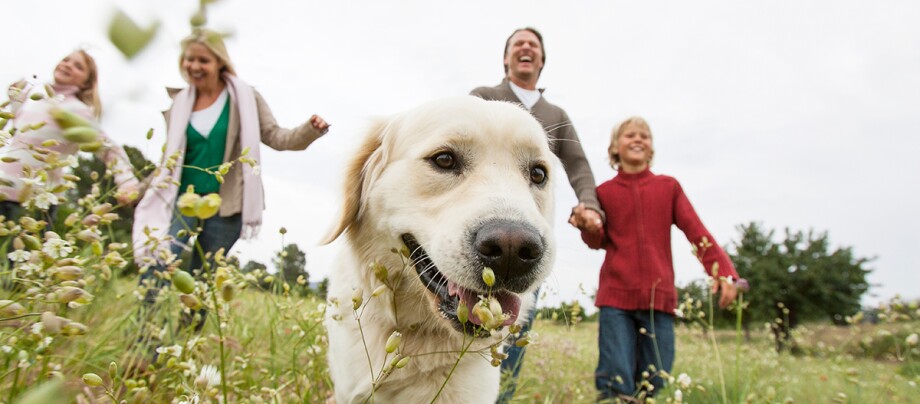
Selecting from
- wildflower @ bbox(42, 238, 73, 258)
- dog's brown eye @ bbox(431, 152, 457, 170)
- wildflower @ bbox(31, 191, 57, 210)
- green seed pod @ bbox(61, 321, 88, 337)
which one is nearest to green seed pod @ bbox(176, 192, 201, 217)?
green seed pod @ bbox(61, 321, 88, 337)

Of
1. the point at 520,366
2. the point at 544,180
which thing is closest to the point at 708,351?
the point at 520,366

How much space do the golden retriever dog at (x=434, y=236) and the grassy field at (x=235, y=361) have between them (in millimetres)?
256

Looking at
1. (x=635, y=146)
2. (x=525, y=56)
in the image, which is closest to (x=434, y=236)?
(x=525, y=56)

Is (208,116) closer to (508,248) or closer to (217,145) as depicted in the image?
(217,145)

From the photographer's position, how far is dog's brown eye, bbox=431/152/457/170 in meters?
2.47

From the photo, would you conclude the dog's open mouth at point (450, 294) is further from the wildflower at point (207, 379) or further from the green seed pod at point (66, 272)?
the green seed pod at point (66, 272)

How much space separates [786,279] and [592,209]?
3561cm

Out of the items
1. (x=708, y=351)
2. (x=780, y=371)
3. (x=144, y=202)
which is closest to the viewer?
(x=144, y=202)

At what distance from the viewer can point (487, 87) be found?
13.7ft

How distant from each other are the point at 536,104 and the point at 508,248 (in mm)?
2497

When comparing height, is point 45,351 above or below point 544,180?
below

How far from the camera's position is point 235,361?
6.97 ft

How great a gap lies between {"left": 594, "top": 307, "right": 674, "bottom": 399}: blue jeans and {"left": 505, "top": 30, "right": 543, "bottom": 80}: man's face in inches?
77.3

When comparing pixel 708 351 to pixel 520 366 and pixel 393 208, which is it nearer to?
pixel 520 366
